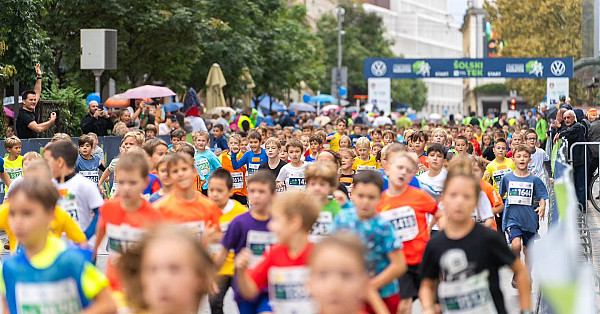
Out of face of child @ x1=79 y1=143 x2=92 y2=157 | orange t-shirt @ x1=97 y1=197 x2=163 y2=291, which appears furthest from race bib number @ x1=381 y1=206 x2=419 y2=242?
face of child @ x1=79 y1=143 x2=92 y2=157

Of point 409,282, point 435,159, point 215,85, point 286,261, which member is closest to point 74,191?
point 409,282

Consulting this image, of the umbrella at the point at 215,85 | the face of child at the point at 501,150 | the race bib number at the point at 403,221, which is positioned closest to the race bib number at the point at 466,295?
the race bib number at the point at 403,221

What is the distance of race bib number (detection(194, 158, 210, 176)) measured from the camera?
15.4 meters

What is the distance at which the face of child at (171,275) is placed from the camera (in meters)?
4.00

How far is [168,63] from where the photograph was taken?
34.5 metres

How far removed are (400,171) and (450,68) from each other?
5063cm

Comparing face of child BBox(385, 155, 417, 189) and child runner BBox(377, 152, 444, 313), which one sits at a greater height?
face of child BBox(385, 155, 417, 189)

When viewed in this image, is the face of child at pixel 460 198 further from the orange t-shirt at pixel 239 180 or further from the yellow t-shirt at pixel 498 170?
the orange t-shirt at pixel 239 180

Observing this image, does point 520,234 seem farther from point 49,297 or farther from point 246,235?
point 49,297

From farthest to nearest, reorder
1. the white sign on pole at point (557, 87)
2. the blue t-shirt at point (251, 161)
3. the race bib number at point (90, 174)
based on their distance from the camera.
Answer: the white sign on pole at point (557, 87) → the blue t-shirt at point (251, 161) → the race bib number at point (90, 174)

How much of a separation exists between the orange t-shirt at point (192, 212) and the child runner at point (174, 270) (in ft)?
12.3

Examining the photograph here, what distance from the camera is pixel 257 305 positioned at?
7051mm

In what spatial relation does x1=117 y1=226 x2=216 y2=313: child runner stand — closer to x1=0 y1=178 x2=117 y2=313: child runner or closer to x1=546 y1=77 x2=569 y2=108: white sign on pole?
x1=0 y1=178 x2=117 y2=313: child runner

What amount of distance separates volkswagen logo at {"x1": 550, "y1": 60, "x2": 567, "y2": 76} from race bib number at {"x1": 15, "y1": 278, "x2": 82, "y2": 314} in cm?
4912
